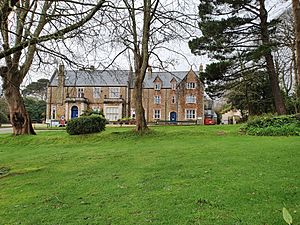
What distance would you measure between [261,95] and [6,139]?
2392cm

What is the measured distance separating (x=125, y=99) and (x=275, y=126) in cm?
3371

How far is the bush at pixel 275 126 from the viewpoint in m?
14.2

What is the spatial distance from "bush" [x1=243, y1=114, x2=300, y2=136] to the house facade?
29081mm

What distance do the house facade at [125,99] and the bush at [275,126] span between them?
2908 centimetres

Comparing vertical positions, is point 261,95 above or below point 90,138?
above

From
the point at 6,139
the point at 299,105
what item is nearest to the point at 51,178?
the point at 6,139

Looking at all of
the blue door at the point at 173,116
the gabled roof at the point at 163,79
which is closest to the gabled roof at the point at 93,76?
the gabled roof at the point at 163,79

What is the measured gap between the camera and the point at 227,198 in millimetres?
4215

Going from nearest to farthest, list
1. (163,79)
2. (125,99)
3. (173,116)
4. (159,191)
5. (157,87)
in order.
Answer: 1. (159,191)
2. (173,116)
3. (157,87)
4. (125,99)
5. (163,79)

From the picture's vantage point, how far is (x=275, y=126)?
15305mm

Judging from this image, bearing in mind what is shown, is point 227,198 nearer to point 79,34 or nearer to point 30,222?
point 30,222

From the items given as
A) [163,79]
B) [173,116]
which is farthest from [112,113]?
[163,79]

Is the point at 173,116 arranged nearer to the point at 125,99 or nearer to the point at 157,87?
the point at 157,87

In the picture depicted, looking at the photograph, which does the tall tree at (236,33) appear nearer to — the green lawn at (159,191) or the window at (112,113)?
the green lawn at (159,191)
